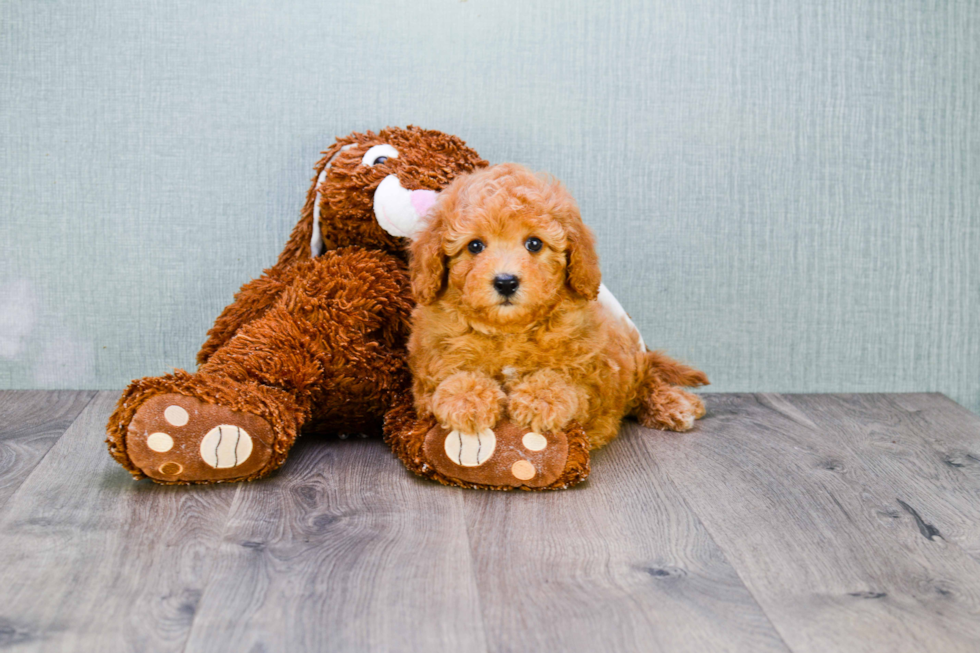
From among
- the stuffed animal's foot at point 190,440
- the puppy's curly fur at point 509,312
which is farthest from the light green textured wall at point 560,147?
the stuffed animal's foot at point 190,440

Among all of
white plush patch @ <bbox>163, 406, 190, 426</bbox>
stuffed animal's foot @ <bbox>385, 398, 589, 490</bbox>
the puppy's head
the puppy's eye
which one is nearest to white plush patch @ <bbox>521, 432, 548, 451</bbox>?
stuffed animal's foot @ <bbox>385, 398, 589, 490</bbox>

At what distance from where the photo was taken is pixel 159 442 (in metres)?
1.46

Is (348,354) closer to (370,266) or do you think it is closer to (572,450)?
(370,266)

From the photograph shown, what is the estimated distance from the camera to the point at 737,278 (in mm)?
2211

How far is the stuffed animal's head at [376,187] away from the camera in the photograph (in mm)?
1740

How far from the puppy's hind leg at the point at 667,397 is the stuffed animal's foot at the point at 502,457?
0.43 meters

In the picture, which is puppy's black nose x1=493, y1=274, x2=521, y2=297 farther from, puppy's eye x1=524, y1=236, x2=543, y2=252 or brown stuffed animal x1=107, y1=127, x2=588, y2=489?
brown stuffed animal x1=107, y1=127, x2=588, y2=489

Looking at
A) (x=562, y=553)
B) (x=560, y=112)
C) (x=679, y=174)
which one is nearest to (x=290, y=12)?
(x=560, y=112)

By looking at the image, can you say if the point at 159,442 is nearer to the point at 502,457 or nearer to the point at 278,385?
the point at 278,385

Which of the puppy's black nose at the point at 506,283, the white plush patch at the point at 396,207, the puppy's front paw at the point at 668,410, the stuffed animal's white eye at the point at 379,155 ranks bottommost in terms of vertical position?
the puppy's front paw at the point at 668,410

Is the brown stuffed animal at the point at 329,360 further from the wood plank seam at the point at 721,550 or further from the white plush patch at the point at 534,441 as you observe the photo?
the wood plank seam at the point at 721,550

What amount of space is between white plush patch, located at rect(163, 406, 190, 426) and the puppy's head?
1.44 feet

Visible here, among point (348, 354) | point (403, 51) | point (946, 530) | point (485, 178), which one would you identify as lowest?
point (946, 530)

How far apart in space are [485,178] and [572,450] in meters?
0.50
